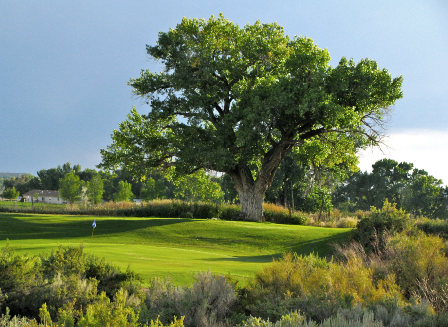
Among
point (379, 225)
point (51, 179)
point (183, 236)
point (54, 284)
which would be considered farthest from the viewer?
point (51, 179)

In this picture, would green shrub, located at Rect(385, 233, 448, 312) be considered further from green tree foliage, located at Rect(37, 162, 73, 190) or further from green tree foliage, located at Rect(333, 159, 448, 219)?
green tree foliage, located at Rect(37, 162, 73, 190)

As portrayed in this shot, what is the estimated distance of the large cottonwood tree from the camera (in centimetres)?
2262

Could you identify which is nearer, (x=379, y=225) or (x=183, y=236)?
(x=379, y=225)

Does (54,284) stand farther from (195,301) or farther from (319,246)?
(319,246)

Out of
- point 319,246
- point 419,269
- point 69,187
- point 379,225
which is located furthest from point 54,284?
point 69,187

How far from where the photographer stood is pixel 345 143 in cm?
2477

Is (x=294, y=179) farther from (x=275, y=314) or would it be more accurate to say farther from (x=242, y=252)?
(x=275, y=314)

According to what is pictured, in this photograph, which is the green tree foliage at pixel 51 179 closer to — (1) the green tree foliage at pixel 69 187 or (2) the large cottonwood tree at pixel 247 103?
(1) the green tree foliage at pixel 69 187

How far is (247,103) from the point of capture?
23.9 meters

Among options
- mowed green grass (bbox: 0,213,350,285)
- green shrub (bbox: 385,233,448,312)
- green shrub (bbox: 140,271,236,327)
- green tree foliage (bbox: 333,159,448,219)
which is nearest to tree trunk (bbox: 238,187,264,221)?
mowed green grass (bbox: 0,213,350,285)

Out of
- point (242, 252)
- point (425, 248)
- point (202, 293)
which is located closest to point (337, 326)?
point (202, 293)

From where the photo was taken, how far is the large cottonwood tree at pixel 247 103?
22625 millimetres

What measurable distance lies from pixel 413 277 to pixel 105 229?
1751 centimetres

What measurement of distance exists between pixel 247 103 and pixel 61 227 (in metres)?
14.1
